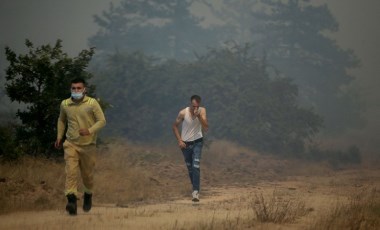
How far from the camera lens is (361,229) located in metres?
5.99

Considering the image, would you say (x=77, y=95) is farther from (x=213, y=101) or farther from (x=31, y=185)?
(x=213, y=101)

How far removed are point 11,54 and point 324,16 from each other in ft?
137

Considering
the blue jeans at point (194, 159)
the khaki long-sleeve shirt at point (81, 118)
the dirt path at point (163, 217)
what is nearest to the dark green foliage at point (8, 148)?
the dirt path at point (163, 217)

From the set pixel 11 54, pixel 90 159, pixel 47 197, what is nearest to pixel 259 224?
pixel 90 159

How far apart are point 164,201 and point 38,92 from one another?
446 cm

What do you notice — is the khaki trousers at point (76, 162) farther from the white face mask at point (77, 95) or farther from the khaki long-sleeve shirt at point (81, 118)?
the white face mask at point (77, 95)

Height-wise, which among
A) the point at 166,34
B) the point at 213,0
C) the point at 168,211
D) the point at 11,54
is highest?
the point at 213,0

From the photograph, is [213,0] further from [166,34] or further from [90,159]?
[90,159]

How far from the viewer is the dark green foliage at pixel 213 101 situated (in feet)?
76.6

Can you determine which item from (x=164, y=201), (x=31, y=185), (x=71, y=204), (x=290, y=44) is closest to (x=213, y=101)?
(x=164, y=201)

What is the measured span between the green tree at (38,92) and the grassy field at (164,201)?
2.31ft

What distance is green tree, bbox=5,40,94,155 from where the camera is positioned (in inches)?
436

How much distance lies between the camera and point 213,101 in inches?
994

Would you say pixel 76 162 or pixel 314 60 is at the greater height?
pixel 314 60
